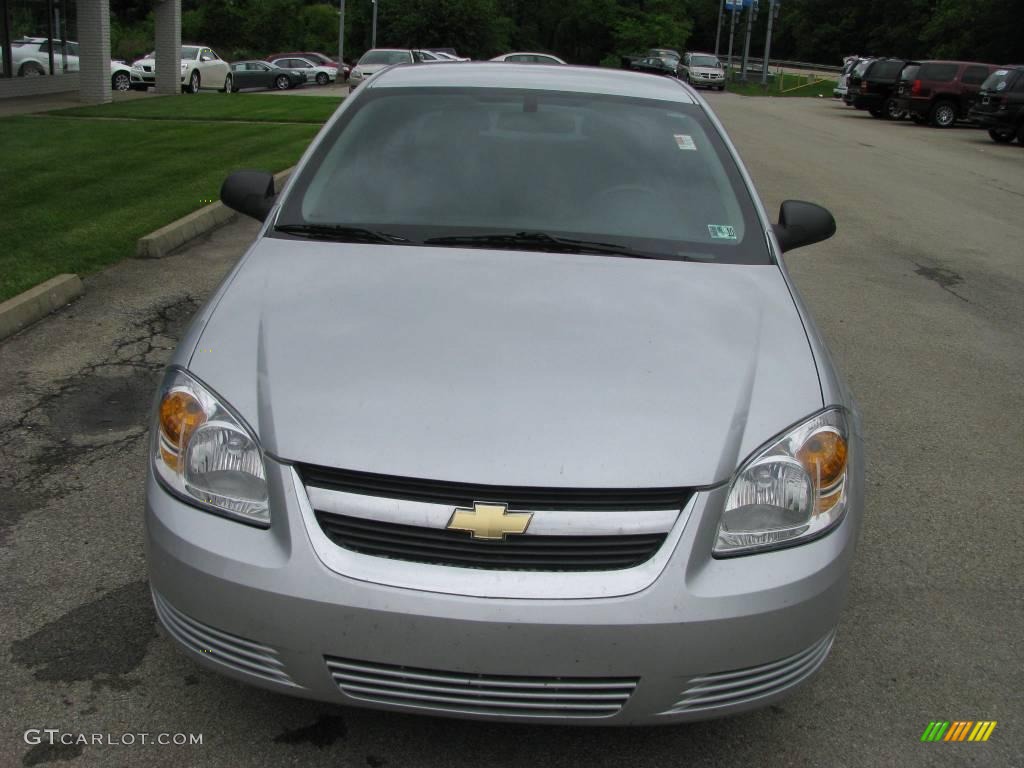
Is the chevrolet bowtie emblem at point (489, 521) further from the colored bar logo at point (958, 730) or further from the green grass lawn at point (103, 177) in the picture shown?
the green grass lawn at point (103, 177)

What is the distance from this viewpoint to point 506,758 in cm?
266

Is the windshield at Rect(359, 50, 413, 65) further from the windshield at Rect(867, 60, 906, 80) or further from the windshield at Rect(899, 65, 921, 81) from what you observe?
the windshield at Rect(899, 65, 921, 81)

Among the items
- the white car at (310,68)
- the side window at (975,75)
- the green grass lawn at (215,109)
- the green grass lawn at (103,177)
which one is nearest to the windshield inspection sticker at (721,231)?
the green grass lawn at (103,177)

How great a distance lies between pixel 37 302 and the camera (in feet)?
21.1

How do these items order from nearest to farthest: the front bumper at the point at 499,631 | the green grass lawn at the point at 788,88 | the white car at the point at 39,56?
the front bumper at the point at 499,631
the white car at the point at 39,56
the green grass lawn at the point at 788,88

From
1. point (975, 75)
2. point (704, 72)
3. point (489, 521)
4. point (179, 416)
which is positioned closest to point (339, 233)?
point (179, 416)

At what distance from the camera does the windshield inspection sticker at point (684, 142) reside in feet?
13.3

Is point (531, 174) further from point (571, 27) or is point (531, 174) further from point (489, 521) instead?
point (571, 27)

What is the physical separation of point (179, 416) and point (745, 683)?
4.92ft

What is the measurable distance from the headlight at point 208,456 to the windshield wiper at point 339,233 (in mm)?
956

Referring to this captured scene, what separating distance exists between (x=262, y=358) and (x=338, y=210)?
1070mm

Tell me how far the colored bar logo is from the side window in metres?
29.9

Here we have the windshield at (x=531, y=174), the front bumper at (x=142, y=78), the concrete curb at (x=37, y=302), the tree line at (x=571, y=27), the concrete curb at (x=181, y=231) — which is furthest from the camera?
the tree line at (x=571, y=27)

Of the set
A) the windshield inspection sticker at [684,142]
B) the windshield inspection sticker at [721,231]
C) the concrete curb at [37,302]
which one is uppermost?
the windshield inspection sticker at [684,142]
